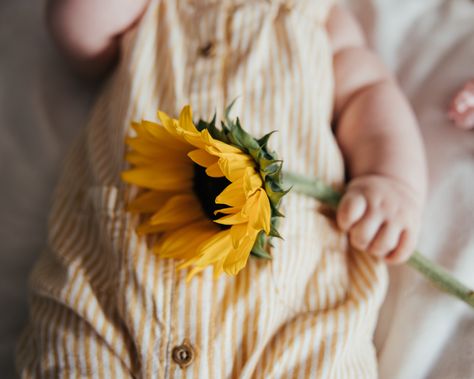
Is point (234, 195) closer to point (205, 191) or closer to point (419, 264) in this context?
point (205, 191)

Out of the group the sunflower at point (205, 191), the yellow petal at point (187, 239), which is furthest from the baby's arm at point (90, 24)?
the yellow petal at point (187, 239)

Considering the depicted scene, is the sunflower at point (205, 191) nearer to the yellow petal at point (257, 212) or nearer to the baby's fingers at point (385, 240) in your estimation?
the yellow petal at point (257, 212)

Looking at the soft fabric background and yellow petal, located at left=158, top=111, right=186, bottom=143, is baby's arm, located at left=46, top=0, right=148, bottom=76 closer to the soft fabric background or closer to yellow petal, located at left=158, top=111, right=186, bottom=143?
the soft fabric background

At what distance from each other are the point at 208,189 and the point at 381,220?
272 mm

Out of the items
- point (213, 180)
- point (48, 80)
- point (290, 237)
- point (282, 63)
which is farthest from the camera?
point (48, 80)

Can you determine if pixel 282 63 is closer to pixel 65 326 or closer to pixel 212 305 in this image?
pixel 212 305

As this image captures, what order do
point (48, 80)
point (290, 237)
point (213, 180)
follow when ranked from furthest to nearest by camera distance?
point (48, 80) < point (290, 237) < point (213, 180)

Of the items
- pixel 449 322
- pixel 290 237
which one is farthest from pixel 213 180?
pixel 449 322

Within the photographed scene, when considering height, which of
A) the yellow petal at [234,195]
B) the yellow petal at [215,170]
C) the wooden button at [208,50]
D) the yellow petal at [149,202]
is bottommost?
the yellow petal at [234,195]

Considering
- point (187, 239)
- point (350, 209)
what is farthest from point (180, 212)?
point (350, 209)

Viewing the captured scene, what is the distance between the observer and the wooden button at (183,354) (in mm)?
668

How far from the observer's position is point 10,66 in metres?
1.08

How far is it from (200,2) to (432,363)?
2.22 feet

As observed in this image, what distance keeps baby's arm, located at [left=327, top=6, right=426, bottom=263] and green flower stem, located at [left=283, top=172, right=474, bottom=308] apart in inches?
0.9
